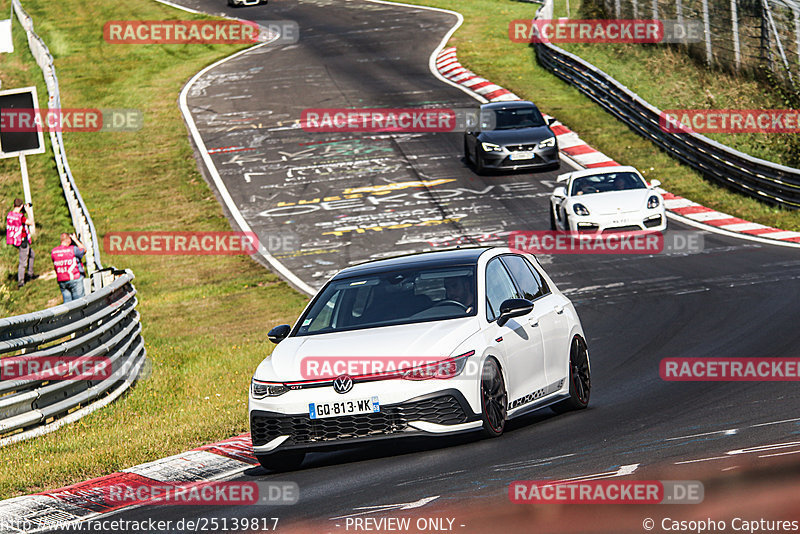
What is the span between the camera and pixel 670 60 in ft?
119

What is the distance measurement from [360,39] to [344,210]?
22.9 metres

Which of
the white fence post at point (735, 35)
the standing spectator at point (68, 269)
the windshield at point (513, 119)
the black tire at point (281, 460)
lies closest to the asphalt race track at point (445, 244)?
the black tire at point (281, 460)

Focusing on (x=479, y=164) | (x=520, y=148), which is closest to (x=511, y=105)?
(x=520, y=148)

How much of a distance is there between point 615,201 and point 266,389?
14399mm

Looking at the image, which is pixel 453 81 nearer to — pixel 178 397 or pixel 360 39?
pixel 360 39

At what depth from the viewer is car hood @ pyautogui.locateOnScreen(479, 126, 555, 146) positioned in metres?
29.1

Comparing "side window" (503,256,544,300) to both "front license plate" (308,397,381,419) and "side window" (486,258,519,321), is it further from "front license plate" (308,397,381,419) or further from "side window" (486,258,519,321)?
"front license plate" (308,397,381,419)

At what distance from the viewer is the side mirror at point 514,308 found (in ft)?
31.2

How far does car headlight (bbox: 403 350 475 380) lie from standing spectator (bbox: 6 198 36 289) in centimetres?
1876

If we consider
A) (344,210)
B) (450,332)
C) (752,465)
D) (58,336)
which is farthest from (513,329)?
(344,210)

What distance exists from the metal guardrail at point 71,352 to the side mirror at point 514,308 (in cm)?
460

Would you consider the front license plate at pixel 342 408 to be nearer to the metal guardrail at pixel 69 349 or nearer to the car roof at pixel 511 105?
the metal guardrail at pixel 69 349

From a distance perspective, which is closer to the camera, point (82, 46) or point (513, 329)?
point (513, 329)

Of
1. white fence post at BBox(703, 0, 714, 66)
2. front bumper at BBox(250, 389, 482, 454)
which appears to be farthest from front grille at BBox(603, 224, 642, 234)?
front bumper at BBox(250, 389, 482, 454)
